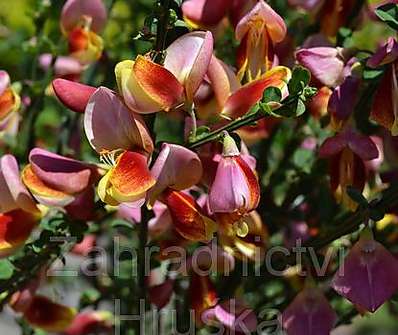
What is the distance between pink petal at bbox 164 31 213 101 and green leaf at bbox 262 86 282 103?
4 centimetres

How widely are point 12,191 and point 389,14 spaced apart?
29 cm

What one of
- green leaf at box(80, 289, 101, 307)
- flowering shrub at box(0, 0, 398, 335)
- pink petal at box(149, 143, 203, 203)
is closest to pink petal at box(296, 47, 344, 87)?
flowering shrub at box(0, 0, 398, 335)

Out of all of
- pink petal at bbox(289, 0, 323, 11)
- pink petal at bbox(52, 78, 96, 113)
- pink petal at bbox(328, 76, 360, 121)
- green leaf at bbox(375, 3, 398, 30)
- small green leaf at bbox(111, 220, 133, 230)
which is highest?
green leaf at bbox(375, 3, 398, 30)

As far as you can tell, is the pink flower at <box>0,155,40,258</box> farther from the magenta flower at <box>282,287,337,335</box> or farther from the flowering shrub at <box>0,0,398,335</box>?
the magenta flower at <box>282,287,337,335</box>

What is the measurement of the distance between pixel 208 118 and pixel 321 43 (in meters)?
0.11

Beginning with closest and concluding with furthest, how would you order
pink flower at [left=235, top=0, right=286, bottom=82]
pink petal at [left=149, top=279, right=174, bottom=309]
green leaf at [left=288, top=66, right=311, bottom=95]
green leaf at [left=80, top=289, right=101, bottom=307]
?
green leaf at [left=288, top=66, right=311, bottom=95]
pink flower at [left=235, top=0, right=286, bottom=82]
pink petal at [left=149, top=279, right=174, bottom=309]
green leaf at [left=80, top=289, right=101, bottom=307]

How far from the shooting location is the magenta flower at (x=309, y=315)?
691 millimetres

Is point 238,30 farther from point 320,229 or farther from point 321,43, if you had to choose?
point 320,229

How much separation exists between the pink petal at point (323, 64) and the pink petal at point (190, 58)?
0.09 metres

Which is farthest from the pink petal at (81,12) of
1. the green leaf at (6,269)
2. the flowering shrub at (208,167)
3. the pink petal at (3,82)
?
the green leaf at (6,269)

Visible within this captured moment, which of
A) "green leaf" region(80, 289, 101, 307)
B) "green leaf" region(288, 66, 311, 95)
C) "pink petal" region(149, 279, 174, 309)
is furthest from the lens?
"green leaf" region(80, 289, 101, 307)

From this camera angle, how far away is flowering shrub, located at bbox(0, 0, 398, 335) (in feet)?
1.96

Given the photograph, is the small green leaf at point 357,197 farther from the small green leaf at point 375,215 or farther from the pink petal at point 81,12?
the pink petal at point 81,12

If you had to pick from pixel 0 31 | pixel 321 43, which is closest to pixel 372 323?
pixel 0 31
